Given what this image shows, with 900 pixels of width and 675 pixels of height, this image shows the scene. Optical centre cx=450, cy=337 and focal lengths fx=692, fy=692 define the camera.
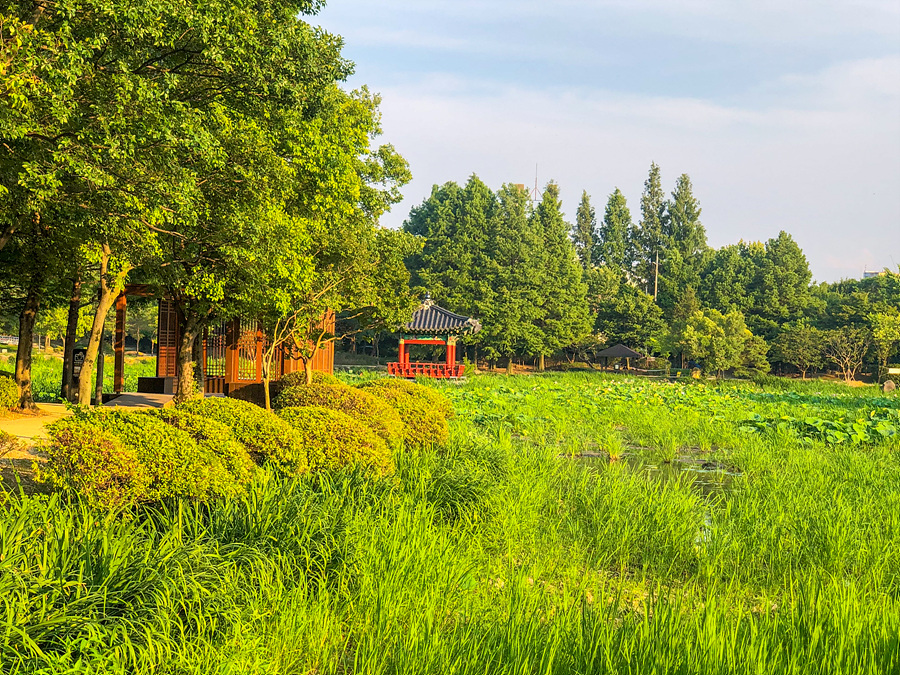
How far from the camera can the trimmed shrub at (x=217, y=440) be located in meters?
5.58

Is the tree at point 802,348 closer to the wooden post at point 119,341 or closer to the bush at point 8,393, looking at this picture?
the wooden post at point 119,341

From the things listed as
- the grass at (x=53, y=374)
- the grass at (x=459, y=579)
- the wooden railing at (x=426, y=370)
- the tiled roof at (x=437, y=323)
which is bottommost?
the grass at (x=459, y=579)

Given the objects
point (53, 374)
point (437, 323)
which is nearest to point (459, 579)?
point (437, 323)

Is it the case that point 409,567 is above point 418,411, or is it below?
below

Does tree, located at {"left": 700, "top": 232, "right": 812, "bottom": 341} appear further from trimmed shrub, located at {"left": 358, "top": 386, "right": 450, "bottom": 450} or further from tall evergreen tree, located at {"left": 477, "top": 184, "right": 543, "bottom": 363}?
trimmed shrub, located at {"left": 358, "top": 386, "right": 450, "bottom": 450}

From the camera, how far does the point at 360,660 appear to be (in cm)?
349

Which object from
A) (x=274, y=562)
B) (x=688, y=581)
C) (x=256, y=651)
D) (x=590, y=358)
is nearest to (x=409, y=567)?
(x=274, y=562)

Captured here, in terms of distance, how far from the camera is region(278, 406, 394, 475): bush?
21.7 feet

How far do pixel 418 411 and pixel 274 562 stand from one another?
5.24 meters

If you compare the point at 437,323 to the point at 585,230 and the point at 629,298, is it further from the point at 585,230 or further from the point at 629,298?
the point at 585,230

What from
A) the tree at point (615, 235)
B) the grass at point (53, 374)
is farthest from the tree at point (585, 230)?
the grass at point (53, 374)

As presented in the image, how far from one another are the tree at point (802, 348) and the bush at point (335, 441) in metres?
39.6

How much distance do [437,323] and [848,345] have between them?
2536cm

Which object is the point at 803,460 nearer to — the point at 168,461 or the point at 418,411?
the point at 418,411
